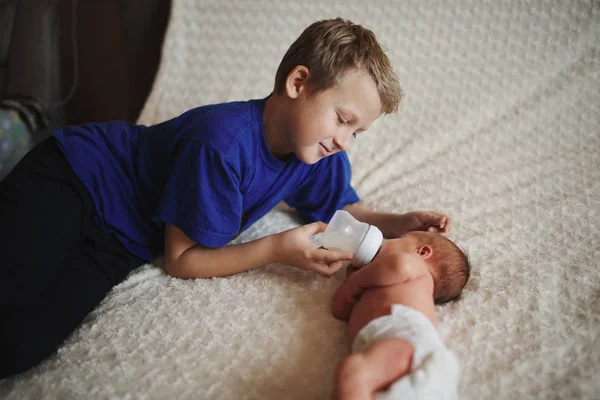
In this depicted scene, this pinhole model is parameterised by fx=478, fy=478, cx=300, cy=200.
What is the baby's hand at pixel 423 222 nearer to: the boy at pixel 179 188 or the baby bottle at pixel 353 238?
the boy at pixel 179 188

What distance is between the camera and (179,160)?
0.88m

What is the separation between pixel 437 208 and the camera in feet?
3.75

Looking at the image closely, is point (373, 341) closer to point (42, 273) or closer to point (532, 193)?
point (42, 273)

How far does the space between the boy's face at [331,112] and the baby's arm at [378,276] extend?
0.24 metres

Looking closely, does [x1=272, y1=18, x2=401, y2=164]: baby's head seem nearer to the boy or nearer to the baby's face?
the boy

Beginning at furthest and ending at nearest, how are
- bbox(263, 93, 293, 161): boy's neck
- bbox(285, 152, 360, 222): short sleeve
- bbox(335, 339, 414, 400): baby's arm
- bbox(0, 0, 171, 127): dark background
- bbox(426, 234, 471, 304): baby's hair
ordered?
bbox(0, 0, 171, 127): dark background → bbox(285, 152, 360, 222): short sleeve → bbox(263, 93, 293, 161): boy's neck → bbox(426, 234, 471, 304): baby's hair → bbox(335, 339, 414, 400): baby's arm

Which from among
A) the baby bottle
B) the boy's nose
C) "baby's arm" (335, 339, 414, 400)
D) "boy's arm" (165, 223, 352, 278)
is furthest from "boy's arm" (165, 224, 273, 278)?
"baby's arm" (335, 339, 414, 400)

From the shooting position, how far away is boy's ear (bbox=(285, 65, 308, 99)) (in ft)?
2.96

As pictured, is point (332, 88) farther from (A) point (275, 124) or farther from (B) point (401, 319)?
(B) point (401, 319)

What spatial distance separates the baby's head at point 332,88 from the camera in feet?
2.85

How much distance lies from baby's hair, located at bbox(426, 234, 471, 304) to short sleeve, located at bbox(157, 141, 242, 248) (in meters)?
0.38

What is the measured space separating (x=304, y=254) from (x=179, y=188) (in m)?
0.26

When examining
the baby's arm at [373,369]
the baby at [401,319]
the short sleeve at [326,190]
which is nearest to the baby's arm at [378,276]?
the baby at [401,319]

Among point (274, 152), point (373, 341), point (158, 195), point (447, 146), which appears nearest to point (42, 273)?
point (158, 195)
